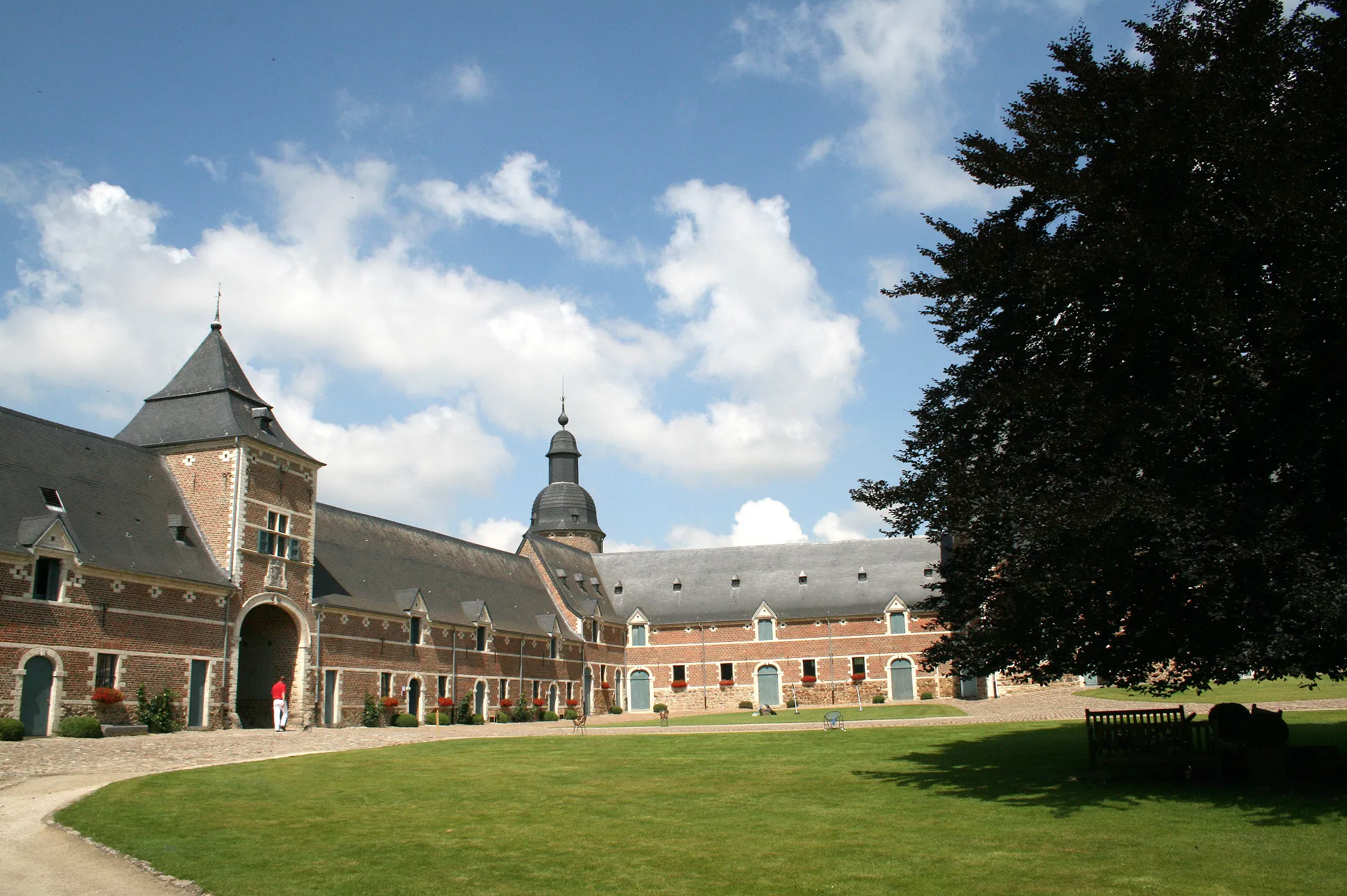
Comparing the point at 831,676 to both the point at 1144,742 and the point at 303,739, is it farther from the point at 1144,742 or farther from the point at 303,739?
the point at 1144,742

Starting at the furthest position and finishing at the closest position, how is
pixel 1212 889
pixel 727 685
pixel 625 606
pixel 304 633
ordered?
pixel 625 606 < pixel 727 685 < pixel 304 633 < pixel 1212 889

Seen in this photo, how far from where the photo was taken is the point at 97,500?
2612 cm

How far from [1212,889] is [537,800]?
8.02 m

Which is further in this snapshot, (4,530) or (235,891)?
(4,530)

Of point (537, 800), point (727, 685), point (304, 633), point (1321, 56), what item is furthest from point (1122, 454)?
point (727, 685)

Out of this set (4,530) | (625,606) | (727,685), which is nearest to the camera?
(4,530)

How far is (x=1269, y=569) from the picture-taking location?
1123 centimetres

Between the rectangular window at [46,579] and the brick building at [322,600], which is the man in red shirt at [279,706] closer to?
the brick building at [322,600]

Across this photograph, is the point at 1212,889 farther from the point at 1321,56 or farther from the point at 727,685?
the point at 727,685

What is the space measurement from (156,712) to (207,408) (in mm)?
9131

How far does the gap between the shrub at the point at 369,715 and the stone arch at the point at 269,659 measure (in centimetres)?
282

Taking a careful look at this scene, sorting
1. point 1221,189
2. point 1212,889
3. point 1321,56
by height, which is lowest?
point 1212,889

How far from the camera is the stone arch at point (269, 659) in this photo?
100 ft

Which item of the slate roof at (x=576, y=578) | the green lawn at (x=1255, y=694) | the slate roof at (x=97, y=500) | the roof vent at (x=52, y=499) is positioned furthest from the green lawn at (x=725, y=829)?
the slate roof at (x=576, y=578)
